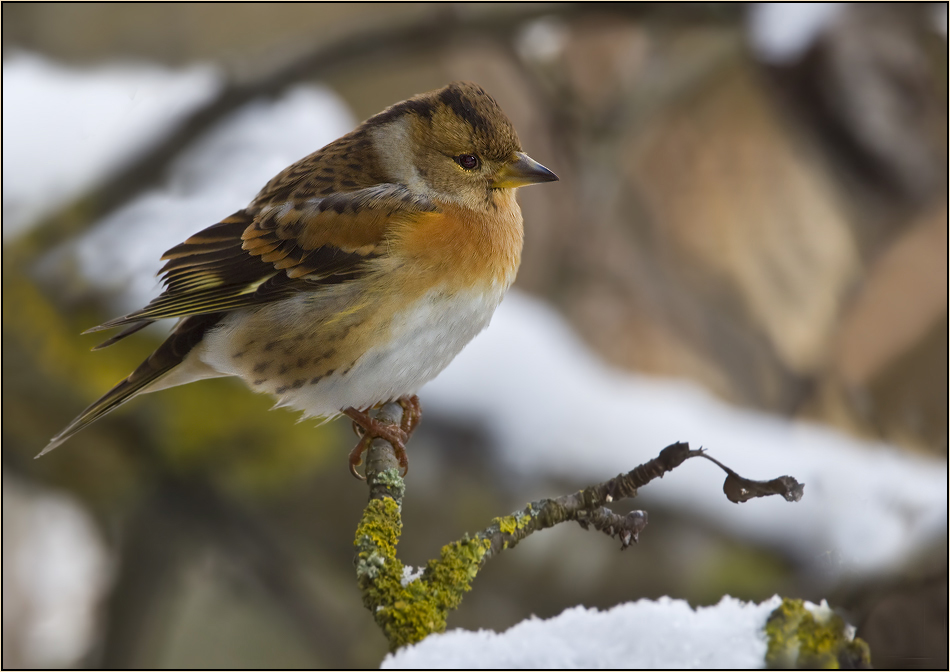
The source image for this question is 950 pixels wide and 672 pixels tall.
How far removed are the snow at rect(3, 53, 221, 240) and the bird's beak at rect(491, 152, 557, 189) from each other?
181cm

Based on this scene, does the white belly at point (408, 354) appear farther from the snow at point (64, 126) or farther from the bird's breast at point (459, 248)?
the snow at point (64, 126)

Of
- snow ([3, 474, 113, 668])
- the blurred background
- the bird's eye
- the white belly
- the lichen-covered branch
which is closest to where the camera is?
the lichen-covered branch

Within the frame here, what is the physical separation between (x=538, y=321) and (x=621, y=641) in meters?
2.49

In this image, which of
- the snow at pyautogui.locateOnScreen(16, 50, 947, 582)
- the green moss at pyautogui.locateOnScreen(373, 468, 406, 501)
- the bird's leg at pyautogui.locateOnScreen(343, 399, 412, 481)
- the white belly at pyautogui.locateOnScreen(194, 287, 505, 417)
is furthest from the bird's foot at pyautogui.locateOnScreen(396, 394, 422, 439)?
the snow at pyautogui.locateOnScreen(16, 50, 947, 582)

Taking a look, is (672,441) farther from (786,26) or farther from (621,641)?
(786,26)

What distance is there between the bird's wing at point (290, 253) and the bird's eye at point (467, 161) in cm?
12

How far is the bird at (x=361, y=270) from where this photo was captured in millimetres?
1578

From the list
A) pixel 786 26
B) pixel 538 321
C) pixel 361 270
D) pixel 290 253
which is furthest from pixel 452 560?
pixel 786 26

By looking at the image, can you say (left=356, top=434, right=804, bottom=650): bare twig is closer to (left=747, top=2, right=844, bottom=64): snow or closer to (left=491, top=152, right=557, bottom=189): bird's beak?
(left=491, top=152, right=557, bottom=189): bird's beak

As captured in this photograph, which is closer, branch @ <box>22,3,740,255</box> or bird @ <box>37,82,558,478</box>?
bird @ <box>37,82,558,478</box>

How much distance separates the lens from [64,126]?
3.06 metres

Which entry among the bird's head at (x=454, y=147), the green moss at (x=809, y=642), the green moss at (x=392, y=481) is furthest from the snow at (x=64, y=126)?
the green moss at (x=809, y=642)

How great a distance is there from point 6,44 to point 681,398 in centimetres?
325

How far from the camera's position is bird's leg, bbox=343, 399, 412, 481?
1576 millimetres
